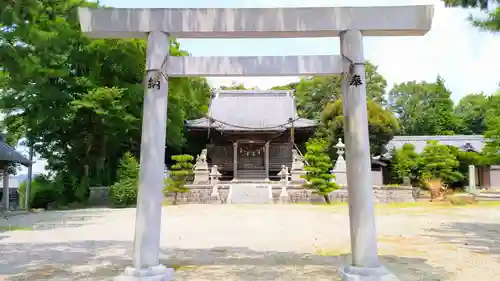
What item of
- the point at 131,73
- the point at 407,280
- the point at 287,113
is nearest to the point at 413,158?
the point at 287,113

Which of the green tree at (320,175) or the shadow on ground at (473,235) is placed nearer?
the shadow on ground at (473,235)

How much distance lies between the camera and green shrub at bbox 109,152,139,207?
2012cm

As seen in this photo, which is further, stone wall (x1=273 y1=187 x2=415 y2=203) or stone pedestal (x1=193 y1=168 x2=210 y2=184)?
stone pedestal (x1=193 y1=168 x2=210 y2=184)

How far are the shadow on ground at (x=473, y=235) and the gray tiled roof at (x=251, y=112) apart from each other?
1615 centimetres

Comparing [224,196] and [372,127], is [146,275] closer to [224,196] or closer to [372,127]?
[224,196]

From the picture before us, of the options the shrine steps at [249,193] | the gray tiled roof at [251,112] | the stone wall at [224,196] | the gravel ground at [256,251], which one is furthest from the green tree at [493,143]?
the gravel ground at [256,251]

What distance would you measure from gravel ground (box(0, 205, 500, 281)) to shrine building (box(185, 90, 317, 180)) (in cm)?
1532

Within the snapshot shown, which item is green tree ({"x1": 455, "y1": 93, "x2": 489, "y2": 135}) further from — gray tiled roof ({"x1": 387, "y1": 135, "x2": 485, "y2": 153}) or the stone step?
the stone step

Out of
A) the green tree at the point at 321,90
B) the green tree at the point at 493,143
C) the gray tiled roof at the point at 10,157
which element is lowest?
the gray tiled roof at the point at 10,157

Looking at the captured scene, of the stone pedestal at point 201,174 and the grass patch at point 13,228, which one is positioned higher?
the stone pedestal at point 201,174

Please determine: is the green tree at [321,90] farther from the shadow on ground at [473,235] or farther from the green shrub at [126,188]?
the shadow on ground at [473,235]

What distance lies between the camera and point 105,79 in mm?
22750

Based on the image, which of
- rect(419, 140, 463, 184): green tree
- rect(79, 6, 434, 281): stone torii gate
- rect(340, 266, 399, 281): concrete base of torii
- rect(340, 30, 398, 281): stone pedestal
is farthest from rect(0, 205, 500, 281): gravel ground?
rect(419, 140, 463, 184): green tree

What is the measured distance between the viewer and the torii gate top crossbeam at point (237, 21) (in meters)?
4.96
